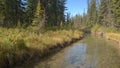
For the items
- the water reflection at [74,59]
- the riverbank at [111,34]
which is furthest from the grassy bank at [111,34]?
the water reflection at [74,59]

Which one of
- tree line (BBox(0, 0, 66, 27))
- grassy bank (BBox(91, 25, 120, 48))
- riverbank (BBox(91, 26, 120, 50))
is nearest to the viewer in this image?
riverbank (BBox(91, 26, 120, 50))

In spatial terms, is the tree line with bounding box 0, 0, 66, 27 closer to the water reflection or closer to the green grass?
the green grass

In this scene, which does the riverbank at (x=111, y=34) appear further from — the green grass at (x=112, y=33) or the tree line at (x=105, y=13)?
the tree line at (x=105, y=13)

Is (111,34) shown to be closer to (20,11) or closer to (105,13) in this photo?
(20,11)

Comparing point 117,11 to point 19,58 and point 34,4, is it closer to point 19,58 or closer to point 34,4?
point 34,4

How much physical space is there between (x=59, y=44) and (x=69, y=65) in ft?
26.3

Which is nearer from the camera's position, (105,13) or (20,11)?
(20,11)

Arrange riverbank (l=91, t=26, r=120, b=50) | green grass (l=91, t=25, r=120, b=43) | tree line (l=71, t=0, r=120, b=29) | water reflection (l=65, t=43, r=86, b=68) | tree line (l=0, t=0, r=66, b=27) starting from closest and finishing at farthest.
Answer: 1. water reflection (l=65, t=43, r=86, b=68)
2. riverbank (l=91, t=26, r=120, b=50)
3. green grass (l=91, t=25, r=120, b=43)
4. tree line (l=0, t=0, r=66, b=27)
5. tree line (l=71, t=0, r=120, b=29)

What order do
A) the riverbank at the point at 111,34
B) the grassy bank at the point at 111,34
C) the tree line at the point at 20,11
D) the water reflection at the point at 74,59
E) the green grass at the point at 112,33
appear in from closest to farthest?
the water reflection at the point at 74,59 < the riverbank at the point at 111,34 < the grassy bank at the point at 111,34 < the green grass at the point at 112,33 < the tree line at the point at 20,11

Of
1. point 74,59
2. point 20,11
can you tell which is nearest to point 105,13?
point 20,11

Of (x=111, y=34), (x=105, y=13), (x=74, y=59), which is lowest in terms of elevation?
(x=111, y=34)

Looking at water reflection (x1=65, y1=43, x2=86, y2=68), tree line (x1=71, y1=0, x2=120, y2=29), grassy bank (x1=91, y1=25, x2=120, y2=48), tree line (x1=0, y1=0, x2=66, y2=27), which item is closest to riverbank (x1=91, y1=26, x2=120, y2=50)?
grassy bank (x1=91, y1=25, x2=120, y2=48)

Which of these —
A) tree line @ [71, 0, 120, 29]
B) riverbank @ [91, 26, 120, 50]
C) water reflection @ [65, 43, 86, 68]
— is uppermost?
tree line @ [71, 0, 120, 29]

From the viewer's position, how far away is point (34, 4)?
45.2 m
